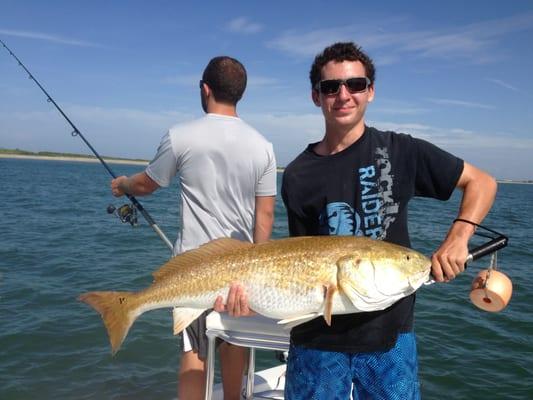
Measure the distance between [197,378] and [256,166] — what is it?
186 cm

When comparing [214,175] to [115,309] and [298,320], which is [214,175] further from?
[298,320]

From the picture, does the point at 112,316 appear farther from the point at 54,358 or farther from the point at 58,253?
the point at 58,253

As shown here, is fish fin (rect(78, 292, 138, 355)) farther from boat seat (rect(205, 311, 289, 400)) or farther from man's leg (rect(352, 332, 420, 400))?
man's leg (rect(352, 332, 420, 400))

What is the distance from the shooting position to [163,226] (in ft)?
66.3

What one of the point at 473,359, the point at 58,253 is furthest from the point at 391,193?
the point at 58,253

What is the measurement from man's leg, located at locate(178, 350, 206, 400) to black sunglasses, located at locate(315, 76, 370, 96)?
2407 millimetres

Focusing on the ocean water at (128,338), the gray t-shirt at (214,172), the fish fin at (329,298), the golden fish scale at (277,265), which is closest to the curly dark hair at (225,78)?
the gray t-shirt at (214,172)

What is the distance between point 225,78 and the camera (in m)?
3.64

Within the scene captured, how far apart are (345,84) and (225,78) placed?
3.66ft

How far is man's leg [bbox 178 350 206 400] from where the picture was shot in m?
3.86

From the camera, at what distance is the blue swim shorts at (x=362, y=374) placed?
280 cm

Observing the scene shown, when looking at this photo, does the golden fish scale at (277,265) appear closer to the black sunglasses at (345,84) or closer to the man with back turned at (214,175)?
the man with back turned at (214,175)

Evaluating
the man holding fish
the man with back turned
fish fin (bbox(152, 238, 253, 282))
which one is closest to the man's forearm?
the man with back turned

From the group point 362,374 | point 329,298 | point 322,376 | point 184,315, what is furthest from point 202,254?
point 362,374
